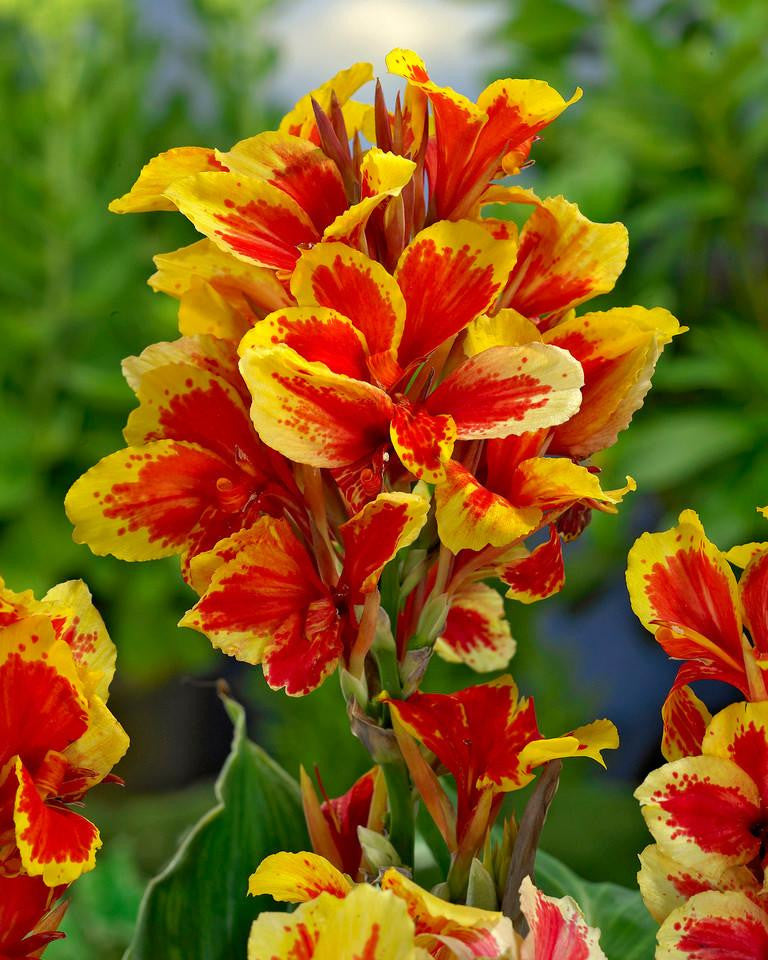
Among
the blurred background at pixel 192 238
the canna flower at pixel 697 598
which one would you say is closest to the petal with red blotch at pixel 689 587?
the canna flower at pixel 697 598

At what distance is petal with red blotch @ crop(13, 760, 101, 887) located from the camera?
264 millimetres

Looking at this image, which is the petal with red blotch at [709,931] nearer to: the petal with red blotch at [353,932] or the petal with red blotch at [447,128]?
the petal with red blotch at [353,932]

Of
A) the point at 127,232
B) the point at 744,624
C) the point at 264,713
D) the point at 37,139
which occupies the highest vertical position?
the point at 744,624

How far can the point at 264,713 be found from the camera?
6.42ft

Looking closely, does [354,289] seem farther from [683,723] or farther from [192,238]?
[192,238]

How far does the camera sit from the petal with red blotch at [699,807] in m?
0.29

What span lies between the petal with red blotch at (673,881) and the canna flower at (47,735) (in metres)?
0.13

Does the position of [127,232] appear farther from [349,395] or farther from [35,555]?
[349,395]

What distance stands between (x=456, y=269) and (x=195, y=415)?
84 mm

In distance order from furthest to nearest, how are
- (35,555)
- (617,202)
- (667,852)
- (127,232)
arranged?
(127,232) < (35,555) < (617,202) < (667,852)

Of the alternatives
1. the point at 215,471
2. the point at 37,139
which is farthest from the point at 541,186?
the point at 215,471

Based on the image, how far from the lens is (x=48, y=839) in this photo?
0.27 m

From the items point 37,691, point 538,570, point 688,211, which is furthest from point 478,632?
point 688,211

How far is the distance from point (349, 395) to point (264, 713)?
67.7 inches
